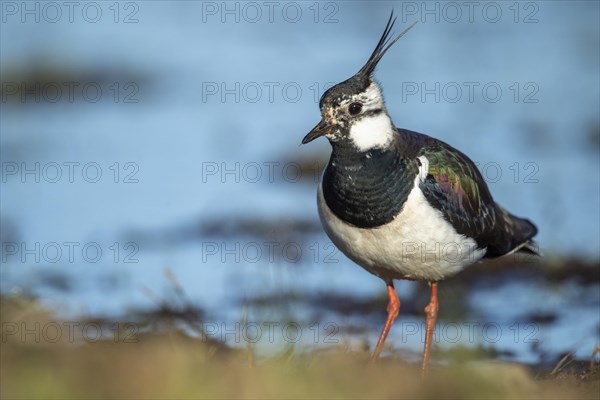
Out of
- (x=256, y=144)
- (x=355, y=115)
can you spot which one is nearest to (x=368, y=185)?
(x=355, y=115)

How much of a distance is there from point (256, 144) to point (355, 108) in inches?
191

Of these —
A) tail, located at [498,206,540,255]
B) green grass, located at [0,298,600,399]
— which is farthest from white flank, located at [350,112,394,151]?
green grass, located at [0,298,600,399]

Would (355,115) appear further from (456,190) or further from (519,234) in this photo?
(519,234)

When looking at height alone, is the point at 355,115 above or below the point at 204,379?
above

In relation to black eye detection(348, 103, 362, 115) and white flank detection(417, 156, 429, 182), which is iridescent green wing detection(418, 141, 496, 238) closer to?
white flank detection(417, 156, 429, 182)

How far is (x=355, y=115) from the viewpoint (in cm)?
711

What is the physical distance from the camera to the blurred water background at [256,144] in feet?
29.8

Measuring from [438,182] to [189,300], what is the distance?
8.11 feet

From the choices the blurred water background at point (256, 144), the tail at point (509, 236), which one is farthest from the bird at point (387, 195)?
the blurred water background at point (256, 144)

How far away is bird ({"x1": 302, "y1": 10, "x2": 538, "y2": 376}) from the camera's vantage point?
6.95 m

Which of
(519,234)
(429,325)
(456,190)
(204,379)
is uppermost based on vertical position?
(456,190)

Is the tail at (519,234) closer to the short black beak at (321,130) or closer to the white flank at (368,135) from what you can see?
the white flank at (368,135)

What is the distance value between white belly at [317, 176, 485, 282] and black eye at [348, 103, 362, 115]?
0.49 meters

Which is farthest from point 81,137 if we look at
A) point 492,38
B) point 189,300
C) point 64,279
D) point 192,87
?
point 492,38
